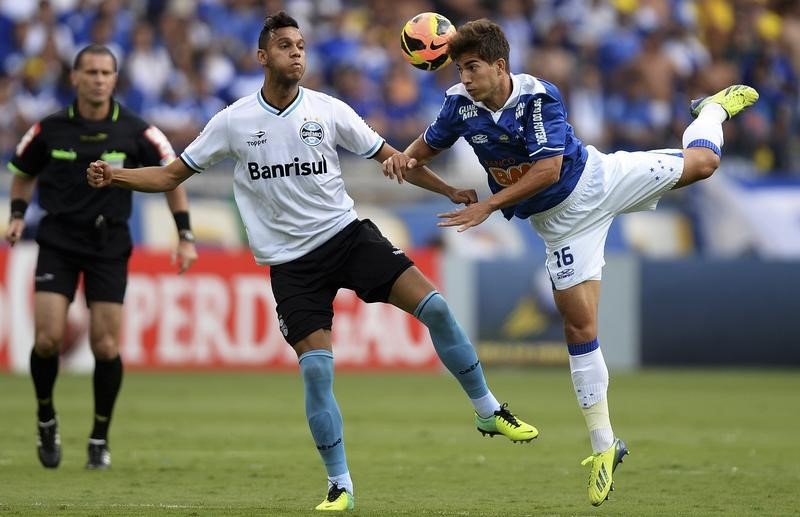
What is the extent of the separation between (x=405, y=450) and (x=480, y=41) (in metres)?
4.59

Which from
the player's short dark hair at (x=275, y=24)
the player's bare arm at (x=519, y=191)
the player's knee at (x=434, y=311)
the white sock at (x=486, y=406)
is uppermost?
the player's short dark hair at (x=275, y=24)

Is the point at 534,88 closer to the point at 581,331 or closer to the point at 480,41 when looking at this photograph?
the point at 480,41

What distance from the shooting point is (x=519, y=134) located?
8.57 m

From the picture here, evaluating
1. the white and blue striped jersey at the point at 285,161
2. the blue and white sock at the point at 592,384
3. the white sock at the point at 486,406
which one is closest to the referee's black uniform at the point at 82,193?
the white and blue striped jersey at the point at 285,161

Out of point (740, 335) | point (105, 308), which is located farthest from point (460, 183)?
point (105, 308)

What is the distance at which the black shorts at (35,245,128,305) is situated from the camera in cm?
1053

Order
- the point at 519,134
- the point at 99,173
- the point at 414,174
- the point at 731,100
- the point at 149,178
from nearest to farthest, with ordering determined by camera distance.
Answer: the point at 99,173
the point at 519,134
the point at 149,178
the point at 414,174
the point at 731,100

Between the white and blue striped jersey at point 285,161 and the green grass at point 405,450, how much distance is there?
1.65 m

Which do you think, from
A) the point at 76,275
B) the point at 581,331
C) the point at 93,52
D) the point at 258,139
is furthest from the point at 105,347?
the point at 581,331

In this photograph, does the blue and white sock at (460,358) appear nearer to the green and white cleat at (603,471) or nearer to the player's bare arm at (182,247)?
the green and white cleat at (603,471)

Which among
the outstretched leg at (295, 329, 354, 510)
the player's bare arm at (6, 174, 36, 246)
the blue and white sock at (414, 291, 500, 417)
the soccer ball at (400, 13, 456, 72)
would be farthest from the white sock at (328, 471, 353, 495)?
the player's bare arm at (6, 174, 36, 246)

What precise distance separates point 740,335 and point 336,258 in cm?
1371

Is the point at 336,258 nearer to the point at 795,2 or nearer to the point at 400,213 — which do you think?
the point at 400,213

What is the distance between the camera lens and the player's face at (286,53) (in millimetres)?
8352
